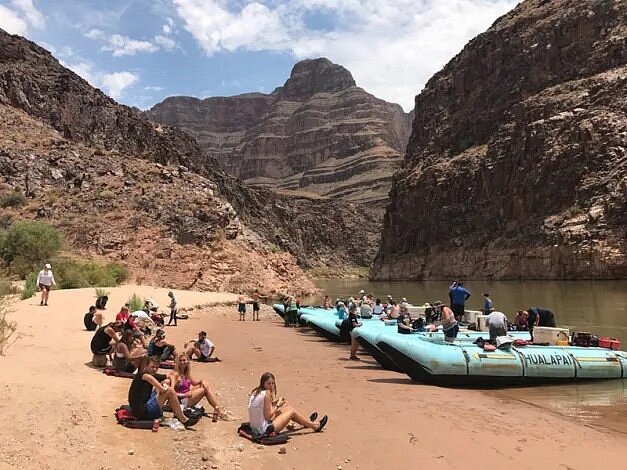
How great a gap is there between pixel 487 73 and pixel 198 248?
68.7 m

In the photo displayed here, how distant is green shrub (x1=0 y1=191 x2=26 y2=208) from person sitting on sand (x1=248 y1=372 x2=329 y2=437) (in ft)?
131

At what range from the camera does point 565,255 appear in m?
59.8

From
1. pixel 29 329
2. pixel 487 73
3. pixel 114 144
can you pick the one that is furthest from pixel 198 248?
pixel 487 73

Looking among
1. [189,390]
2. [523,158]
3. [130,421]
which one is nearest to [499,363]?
[189,390]

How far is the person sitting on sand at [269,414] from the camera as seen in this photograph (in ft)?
25.3

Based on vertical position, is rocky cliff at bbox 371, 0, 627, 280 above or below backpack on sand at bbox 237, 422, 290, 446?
above

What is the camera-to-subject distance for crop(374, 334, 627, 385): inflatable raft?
40.9 feet

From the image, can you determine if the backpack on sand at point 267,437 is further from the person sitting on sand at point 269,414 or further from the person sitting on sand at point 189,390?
the person sitting on sand at point 189,390

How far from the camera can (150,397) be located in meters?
8.09

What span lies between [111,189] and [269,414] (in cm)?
3993

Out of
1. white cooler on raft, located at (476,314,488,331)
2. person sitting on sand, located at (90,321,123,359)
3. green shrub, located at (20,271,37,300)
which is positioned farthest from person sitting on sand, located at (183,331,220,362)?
green shrub, located at (20,271,37,300)

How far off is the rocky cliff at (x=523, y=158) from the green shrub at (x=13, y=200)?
2030 inches

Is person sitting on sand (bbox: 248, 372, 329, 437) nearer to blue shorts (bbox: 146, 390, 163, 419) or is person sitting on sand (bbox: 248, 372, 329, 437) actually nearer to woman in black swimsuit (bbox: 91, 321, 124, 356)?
blue shorts (bbox: 146, 390, 163, 419)

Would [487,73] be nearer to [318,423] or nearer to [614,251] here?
[614,251]
